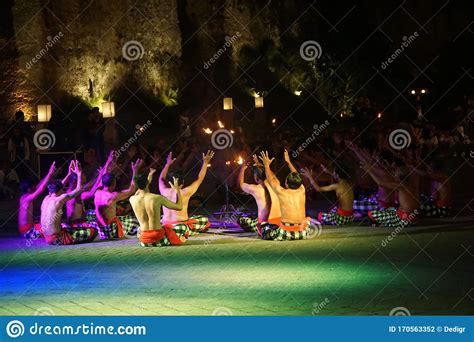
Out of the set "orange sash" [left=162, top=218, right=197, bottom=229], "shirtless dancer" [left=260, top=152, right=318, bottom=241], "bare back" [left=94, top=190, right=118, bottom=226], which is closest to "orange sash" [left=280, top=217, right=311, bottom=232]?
"shirtless dancer" [left=260, top=152, right=318, bottom=241]

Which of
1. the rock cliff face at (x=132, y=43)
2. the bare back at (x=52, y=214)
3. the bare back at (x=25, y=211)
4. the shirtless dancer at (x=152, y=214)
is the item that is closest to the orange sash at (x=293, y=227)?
the shirtless dancer at (x=152, y=214)

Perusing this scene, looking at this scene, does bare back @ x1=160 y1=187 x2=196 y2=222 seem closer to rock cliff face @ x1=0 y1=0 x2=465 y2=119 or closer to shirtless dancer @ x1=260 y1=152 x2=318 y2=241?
shirtless dancer @ x1=260 y1=152 x2=318 y2=241

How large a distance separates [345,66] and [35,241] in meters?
27.4

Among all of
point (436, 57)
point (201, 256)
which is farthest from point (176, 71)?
point (201, 256)

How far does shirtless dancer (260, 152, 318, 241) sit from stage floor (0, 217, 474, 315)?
0.28 meters

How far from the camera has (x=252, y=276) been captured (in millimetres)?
10531

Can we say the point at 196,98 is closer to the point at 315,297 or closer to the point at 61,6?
the point at 61,6

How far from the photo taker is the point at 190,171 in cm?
2275

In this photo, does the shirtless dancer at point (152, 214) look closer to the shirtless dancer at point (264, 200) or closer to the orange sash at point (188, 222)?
the orange sash at point (188, 222)

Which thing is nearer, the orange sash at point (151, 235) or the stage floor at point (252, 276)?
the stage floor at point (252, 276)

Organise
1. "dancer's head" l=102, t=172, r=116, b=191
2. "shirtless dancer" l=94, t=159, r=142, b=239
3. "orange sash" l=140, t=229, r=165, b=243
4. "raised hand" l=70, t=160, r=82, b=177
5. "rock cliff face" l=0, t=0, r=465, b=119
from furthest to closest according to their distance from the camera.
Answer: "rock cliff face" l=0, t=0, r=465, b=119
"shirtless dancer" l=94, t=159, r=142, b=239
"dancer's head" l=102, t=172, r=116, b=191
"raised hand" l=70, t=160, r=82, b=177
"orange sash" l=140, t=229, r=165, b=243

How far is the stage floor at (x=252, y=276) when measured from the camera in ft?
28.7

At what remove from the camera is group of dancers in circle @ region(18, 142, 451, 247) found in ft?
44.3

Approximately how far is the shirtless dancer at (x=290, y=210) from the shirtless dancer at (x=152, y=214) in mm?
1390
